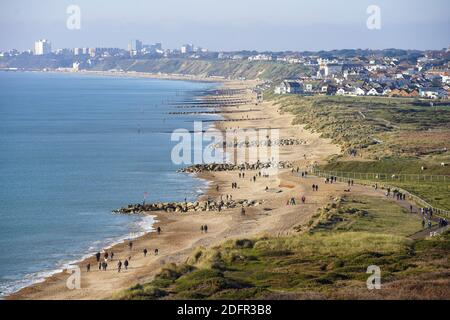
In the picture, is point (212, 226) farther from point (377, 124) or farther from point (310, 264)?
point (377, 124)

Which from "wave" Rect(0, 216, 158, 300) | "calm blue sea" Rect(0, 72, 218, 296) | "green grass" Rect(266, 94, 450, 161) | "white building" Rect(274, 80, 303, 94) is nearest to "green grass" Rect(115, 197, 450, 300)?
"wave" Rect(0, 216, 158, 300)

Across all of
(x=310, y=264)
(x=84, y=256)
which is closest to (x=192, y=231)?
(x=84, y=256)

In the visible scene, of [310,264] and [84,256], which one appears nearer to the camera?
[310,264]

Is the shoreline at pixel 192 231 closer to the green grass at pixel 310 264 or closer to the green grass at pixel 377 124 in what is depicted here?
the green grass at pixel 310 264

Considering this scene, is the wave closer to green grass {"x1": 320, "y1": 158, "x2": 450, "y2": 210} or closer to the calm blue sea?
the calm blue sea

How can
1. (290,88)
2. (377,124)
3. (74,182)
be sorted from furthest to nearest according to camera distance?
(290,88) → (377,124) → (74,182)
